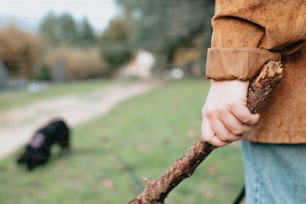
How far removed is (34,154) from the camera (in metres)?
3.95

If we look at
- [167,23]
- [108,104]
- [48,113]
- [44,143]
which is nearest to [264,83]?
[44,143]

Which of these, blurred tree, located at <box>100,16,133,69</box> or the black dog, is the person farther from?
blurred tree, located at <box>100,16,133,69</box>

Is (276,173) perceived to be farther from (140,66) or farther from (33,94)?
(140,66)

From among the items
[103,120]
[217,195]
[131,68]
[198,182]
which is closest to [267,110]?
[217,195]

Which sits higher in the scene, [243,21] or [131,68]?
[243,21]

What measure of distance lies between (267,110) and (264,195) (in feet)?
0.52

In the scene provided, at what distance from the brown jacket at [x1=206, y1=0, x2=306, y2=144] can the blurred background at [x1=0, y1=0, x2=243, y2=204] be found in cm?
216

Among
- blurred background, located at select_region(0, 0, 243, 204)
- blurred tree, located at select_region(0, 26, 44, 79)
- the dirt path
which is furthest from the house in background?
blurred tree, located at select_region(0, 26, 44, 79)

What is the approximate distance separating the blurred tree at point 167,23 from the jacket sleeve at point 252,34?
37.5 feet

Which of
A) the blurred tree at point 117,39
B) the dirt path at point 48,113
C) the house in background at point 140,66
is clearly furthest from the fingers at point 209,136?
the house in background at point 140,66

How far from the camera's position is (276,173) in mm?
741

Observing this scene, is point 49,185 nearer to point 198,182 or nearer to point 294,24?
point 198,182

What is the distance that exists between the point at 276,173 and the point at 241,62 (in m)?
0.22

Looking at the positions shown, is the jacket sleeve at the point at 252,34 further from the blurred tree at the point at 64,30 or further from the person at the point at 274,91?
the blurred tree at the point at 64,30
